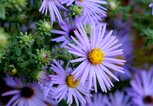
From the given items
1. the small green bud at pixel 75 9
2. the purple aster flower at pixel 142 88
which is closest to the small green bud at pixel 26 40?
the small green bud at pixel 75 9

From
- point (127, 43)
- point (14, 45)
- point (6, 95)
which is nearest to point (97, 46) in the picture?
point (14, 45)

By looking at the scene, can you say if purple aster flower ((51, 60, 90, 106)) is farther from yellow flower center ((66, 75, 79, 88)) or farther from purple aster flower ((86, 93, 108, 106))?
purple aster flower ((86, 93, 108, 106))

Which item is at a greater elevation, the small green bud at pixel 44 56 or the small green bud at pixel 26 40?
the small green bud at pixel 26 40

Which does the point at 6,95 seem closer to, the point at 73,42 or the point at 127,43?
the point at 73,42

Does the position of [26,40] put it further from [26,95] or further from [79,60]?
[26,95]

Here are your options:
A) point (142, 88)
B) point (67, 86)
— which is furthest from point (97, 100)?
point (67, 86)

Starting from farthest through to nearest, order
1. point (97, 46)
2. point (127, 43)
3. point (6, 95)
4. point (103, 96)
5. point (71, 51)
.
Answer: point (127, 43) → point (103, 96) → point (6, 95) → point (97, 46) → point (71, 51)

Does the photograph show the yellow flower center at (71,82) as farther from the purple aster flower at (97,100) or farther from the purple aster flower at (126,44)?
the purple aster flower at (126,44)
